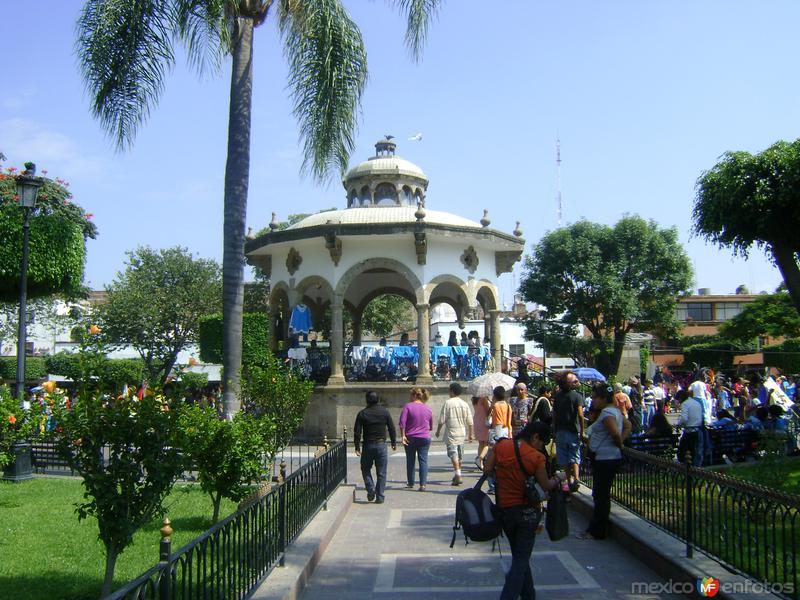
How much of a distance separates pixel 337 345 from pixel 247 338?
12.0 meters

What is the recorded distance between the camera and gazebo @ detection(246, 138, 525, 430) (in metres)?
19.2

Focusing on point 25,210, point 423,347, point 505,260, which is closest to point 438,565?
point 25,210

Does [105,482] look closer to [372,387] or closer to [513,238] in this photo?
[372,387]

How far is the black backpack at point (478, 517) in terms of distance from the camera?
577 cm

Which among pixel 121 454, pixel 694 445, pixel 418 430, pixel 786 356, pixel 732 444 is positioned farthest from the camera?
pixel 786 356

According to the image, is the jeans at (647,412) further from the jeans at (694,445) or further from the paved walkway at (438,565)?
the paved walkway at (438,565)

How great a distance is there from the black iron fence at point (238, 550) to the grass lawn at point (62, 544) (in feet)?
2.80

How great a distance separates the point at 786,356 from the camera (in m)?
43.0

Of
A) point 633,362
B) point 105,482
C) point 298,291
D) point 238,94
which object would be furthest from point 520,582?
point 633,362

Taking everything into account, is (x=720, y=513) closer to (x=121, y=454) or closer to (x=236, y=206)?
(x=121, y=454)

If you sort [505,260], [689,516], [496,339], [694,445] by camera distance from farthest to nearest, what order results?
1. [505,260]
2. [496,339]
3. [694,445]
4. [689,516]

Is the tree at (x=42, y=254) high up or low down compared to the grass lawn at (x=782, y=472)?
up

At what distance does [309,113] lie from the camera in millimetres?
12141

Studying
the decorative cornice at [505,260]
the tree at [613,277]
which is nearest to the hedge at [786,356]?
the tree at [613,277]
